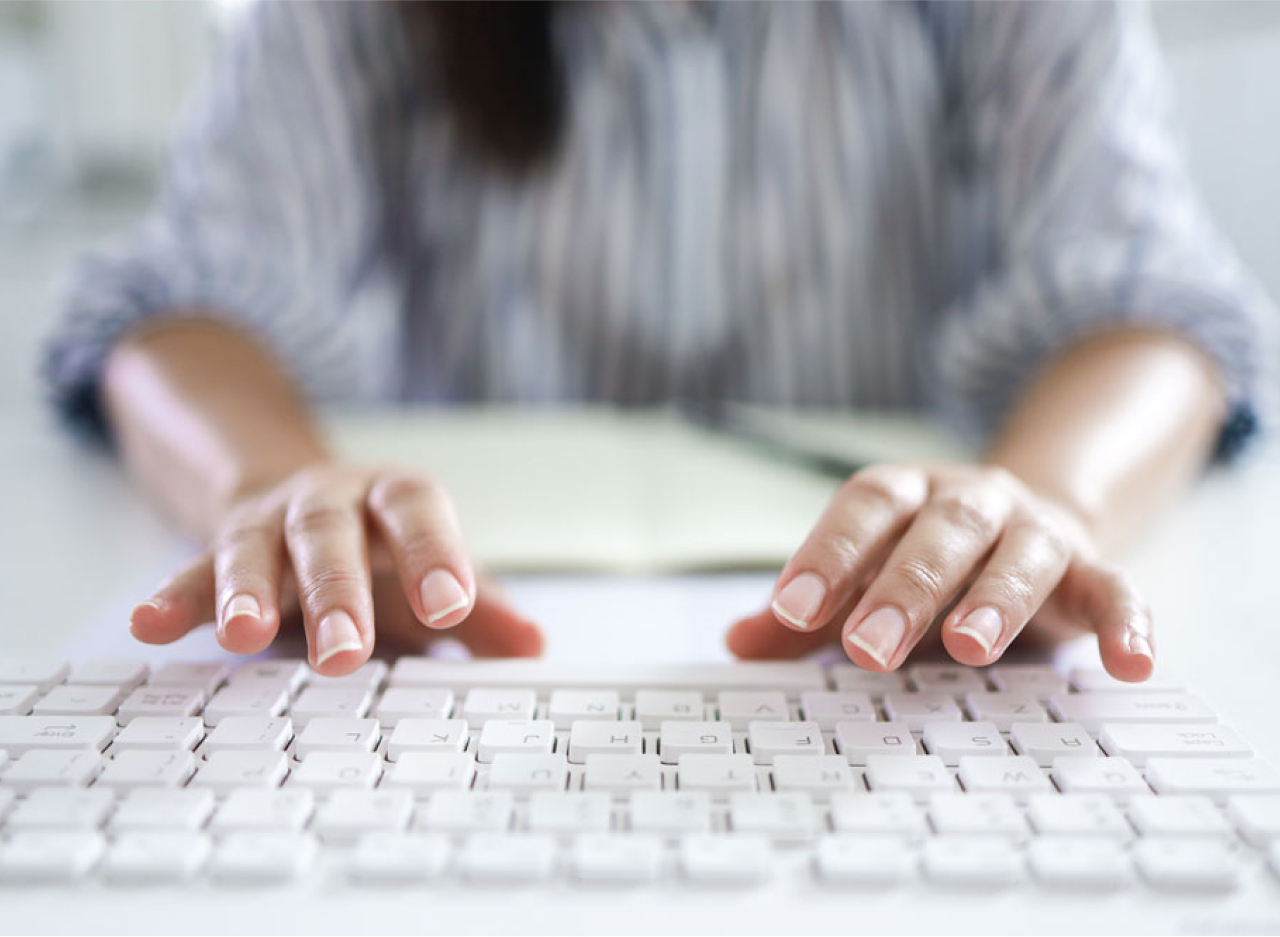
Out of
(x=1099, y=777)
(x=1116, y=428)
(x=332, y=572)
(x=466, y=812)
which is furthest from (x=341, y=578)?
(x=1116, y=428)

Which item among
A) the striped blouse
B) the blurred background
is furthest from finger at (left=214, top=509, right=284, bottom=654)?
the blurred background

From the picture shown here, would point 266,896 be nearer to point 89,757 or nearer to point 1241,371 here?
point 89,757

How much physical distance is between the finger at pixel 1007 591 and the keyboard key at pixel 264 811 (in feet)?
0.55

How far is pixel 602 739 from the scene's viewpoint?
0.24 meters

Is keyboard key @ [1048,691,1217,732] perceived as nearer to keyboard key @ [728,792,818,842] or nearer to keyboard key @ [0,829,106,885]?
keyboard key @ [728,792,818,842]

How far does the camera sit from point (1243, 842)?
0.67 ft

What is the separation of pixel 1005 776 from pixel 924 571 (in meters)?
→ 0.08

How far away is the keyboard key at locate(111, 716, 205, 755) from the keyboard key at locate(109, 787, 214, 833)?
0.8 inches

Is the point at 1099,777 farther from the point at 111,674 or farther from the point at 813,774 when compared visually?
the point at 111,674

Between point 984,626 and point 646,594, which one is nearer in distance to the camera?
point 984,626

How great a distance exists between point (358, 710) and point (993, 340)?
1.46 ft

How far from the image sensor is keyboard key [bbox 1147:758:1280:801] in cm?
22

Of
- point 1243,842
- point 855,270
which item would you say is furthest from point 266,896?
point 855,270

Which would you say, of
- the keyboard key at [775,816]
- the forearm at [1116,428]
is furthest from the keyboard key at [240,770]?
the forearm at [1116,428]
